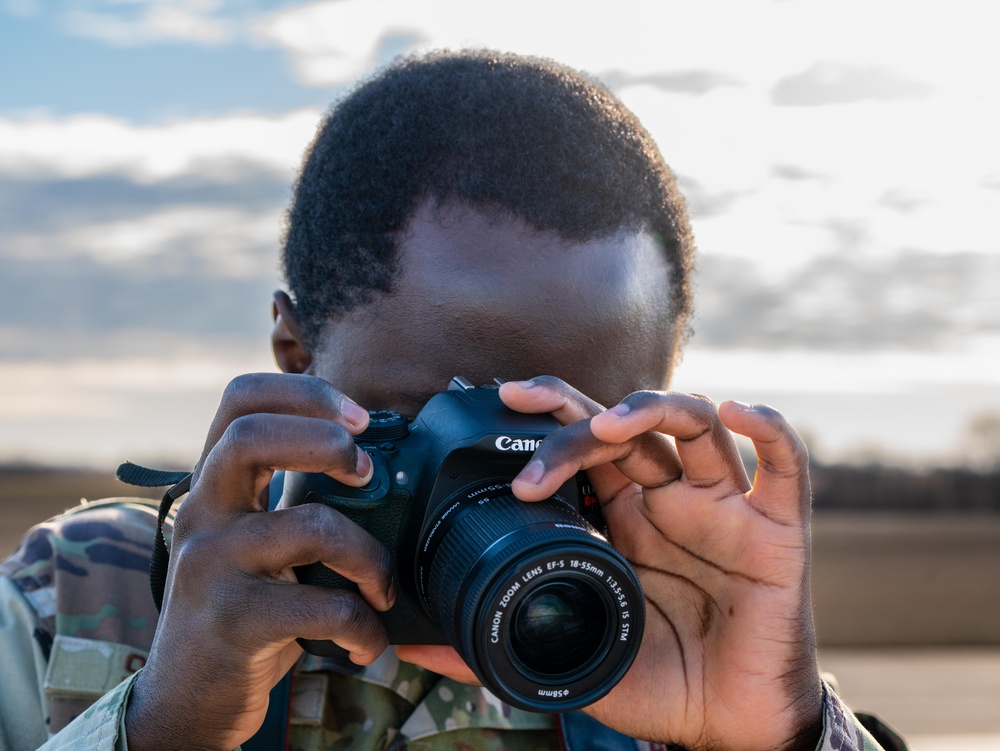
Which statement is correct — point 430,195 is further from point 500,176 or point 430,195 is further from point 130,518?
point 130,518

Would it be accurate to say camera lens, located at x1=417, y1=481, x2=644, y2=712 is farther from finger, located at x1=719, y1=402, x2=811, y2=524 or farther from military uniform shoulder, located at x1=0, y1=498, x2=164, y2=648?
military uniform shoulder, located at x1=0, y1=498, x2=164, y2=648

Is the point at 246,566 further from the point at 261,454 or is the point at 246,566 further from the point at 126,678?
the point at 126,678

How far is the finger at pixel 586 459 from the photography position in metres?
1.83

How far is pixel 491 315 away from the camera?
2.09 meters

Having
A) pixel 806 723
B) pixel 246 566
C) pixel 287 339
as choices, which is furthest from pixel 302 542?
pixel 806 723

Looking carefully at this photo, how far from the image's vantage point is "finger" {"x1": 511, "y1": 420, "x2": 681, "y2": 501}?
6.00ft

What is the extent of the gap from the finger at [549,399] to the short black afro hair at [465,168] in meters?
0.39

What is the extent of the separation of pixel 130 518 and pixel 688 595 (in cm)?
137

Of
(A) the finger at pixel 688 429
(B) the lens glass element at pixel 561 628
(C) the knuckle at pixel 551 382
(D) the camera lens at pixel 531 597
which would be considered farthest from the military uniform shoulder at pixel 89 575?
(A) the finger at pixel 688 429

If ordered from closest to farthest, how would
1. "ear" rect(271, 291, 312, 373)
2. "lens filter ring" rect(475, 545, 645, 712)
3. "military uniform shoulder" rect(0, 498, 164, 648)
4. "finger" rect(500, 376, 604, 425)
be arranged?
1. "lens filter ring" rect(475, 545, 645, 712)
2. "finger" rect(500, 376, 604, 425)
3. "military uniform shoulder" rect(0, 498, 164, 648)
4. "ear" rect(271, 291, 312, 373)

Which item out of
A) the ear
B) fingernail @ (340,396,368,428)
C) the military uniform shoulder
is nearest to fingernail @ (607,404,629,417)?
fingernail @ (340,396,368,428)

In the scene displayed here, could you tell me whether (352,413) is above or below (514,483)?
above

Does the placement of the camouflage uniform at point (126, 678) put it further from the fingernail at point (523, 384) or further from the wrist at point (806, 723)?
the fingernail at point (523, 384)

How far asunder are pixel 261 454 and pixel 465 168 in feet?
2.62
